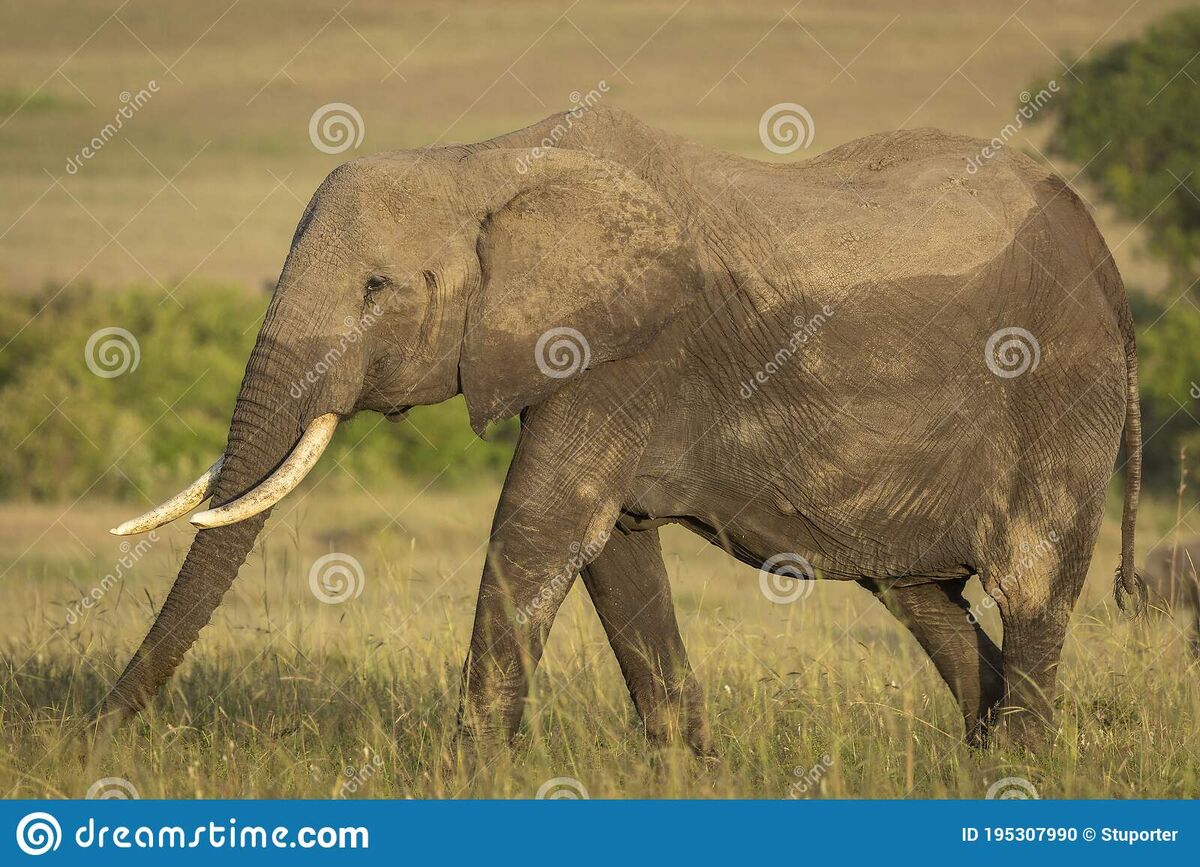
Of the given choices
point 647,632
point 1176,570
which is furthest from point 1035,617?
point 1176,570

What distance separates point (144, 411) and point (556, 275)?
55.2 ft

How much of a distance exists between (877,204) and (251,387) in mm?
2527

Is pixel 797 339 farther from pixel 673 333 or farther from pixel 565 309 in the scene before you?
pixel 565 309

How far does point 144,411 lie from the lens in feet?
72.8

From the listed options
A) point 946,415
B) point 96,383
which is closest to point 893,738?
point 946,415

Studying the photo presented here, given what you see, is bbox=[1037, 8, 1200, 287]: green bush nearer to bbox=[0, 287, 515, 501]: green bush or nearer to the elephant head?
bbox=[0, 287, 515, 501]: green bush

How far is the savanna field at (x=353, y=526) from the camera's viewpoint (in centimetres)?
657

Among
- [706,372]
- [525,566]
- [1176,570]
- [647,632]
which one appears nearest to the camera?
[525,566]

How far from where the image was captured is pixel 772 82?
4894 cm

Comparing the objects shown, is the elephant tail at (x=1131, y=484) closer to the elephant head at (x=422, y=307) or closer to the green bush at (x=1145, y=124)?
the elephant head at (x=422, y=307)

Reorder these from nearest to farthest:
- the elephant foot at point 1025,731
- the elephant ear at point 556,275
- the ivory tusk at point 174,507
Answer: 1. the ivory tusk at point 174,507
2. the elephant ear at point 556,275
3. the elephant foot at point 1025,731

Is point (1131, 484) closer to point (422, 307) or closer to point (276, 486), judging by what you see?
point (422, 307)

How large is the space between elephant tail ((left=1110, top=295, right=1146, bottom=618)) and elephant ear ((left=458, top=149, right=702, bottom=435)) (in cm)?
216

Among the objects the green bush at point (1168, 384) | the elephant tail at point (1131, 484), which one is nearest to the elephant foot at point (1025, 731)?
the elephant tail at point (1131, 484)
